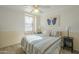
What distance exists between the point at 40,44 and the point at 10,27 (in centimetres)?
45

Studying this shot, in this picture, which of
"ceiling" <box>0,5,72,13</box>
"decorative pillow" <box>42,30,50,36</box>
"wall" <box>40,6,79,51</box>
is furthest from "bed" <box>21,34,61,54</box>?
"ceiling" <box>0,5,72,13</box>

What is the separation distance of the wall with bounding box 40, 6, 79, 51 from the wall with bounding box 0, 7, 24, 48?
310 millimetres

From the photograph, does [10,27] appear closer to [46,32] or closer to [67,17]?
[46,32]

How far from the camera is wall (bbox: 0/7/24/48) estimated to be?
47.4 inches

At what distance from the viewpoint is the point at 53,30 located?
4.06 feet

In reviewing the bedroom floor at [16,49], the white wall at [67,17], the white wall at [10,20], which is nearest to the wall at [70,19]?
the white wall at [67,17]

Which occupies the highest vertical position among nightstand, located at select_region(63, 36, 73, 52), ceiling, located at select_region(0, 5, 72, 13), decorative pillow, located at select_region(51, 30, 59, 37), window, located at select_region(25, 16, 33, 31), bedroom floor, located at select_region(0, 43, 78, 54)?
ceiling, located at select_region(0, 5, 72, 13)

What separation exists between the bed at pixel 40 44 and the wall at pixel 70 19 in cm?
15

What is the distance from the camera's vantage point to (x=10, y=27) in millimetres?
1229

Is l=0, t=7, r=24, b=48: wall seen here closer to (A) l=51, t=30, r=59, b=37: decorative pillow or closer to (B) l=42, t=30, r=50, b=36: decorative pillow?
(B) l=42, t=30, r=50, b=36: decorative pillow

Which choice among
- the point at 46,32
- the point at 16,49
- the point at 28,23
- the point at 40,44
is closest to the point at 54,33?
the point at 46,32

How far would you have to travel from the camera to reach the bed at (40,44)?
120 centimetres
